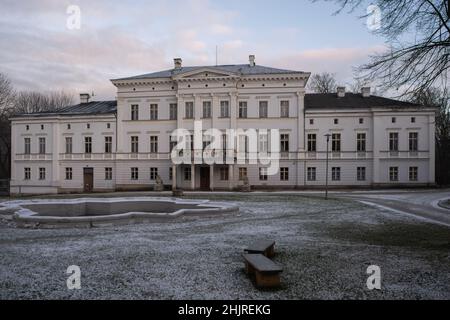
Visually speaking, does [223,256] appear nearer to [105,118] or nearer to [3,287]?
[3,287]

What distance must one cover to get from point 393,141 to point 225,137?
16.4 meters

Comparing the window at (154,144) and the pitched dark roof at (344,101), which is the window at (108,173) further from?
the pitched dark roof at (344,101)

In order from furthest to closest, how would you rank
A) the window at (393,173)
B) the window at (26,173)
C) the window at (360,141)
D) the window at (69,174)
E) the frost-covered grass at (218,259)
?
the window at (26,173) < the window at (69,174) < the window at (360,141) < the window at (393,173) < the frost-covered grass at (218,259)

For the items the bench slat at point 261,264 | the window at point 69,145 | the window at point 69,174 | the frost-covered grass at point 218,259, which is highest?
the window at point 69,145

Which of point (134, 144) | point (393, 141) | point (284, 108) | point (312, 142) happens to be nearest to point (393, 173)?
point (393, 141)

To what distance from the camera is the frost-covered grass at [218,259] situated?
19.1ft

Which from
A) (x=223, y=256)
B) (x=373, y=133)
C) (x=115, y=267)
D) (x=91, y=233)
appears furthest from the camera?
(x=373, y=133)

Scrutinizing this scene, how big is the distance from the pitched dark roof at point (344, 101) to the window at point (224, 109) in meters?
7.94

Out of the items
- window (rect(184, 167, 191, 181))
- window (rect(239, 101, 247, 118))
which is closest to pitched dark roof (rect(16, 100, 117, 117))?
window (rect(184, 167, 191, 181))

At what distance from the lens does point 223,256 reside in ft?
26.8

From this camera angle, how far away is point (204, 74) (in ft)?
119

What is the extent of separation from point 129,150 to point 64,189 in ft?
27.4

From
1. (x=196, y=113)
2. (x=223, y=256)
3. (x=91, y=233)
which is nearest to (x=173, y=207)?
(x=91, y=233)

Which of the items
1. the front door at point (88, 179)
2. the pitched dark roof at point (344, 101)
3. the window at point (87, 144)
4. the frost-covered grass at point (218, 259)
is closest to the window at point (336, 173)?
the pitched dark roof at point (344, 101)
